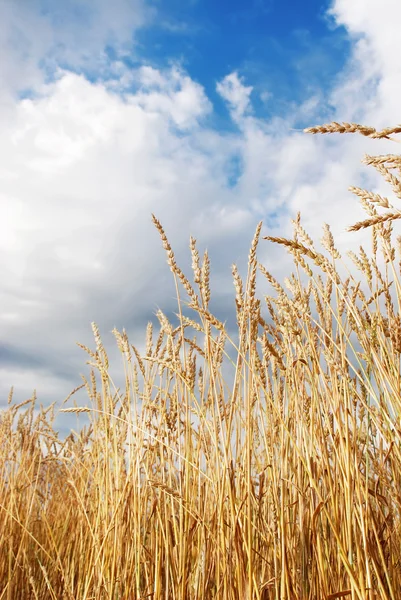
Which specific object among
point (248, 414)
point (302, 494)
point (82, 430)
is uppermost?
point (82, 430)

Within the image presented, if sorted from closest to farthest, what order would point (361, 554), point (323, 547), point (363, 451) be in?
point (361, 554) < point (323, 547) < point (363, 451)

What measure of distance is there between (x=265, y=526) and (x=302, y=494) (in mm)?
297

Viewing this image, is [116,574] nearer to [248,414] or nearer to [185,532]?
[185,532]

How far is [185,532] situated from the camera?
6.68 ft

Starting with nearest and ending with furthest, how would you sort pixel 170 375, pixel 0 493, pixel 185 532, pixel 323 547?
pixel 323 547
pixel 185 532
pixel 170 375
pixel 0 493

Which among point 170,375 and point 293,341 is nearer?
point 293,341

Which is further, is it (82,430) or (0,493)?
(82,430)

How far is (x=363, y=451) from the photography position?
7.16ft

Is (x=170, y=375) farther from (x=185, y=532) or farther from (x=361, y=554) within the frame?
(x=361, y=554)

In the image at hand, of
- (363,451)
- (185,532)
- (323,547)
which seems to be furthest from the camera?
(363,451)

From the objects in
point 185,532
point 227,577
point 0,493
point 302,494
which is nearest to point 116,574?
point 185,532

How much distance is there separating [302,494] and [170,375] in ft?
3.09

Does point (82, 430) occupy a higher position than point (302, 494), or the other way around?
point (82, 430)

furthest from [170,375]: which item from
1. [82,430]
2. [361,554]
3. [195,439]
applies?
[82,430]
